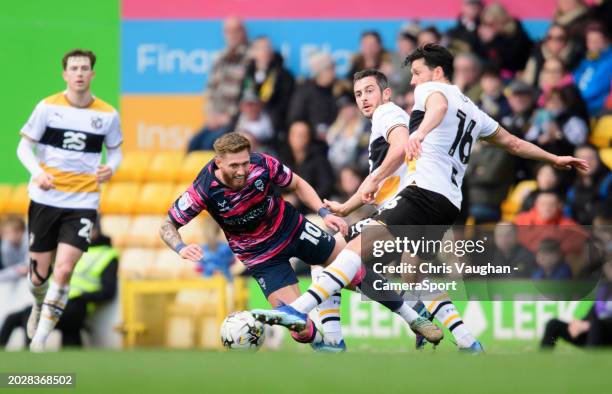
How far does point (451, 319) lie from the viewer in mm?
10586

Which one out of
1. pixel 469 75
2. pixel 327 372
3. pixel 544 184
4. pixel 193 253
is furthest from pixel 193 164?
pixel 327 372

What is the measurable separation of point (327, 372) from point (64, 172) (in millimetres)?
4136

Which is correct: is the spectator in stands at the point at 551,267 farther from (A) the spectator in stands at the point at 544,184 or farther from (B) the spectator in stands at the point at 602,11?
(B) the spectator in stands at the point at 602,11

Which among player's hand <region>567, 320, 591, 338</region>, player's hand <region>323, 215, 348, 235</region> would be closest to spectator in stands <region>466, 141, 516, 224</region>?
player's hand <region>567, 320, 591, 338</region>

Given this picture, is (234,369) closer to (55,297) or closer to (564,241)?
(55,297)

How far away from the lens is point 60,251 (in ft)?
38.5

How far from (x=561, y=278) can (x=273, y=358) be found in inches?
176

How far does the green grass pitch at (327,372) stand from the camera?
821cm

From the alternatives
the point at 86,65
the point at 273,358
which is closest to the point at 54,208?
the point at 86,65

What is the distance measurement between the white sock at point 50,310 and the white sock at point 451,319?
325 cm

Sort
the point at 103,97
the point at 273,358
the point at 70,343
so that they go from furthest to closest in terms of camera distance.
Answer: the point at 103,97 → the point at 70,343 → the point at 273,358

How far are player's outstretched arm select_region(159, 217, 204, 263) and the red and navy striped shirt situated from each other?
102mm

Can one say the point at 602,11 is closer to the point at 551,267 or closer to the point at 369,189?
the point at 551,267

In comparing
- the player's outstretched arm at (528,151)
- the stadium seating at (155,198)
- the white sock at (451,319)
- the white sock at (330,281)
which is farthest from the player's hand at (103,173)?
the stadium seating at (155,198)
